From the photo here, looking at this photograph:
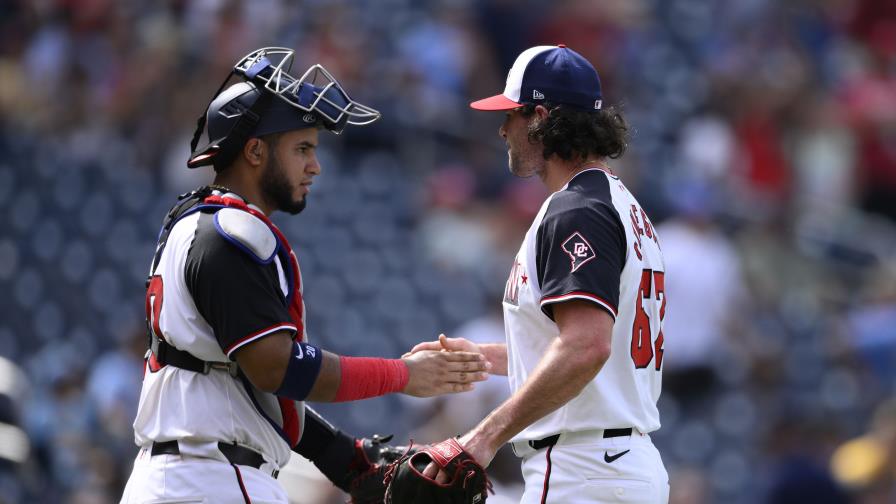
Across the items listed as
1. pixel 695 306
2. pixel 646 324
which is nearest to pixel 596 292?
pixel 646 324

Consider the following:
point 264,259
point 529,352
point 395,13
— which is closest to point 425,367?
point 529,352

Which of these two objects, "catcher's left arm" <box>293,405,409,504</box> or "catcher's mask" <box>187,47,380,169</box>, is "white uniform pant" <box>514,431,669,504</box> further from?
"catcher's mask" <box>187,47,380,169</box>

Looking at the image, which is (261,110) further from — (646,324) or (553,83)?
(646,324)

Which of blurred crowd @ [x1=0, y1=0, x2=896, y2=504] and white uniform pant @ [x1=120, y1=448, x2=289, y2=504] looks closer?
white uniform pant @ [x1=120, y1=448, x2=289, y2=504]

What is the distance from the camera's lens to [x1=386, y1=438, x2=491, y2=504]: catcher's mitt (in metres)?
4.11

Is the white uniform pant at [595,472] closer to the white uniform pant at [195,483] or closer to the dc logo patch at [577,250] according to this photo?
the dc logo patch at [577,250]

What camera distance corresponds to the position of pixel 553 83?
450cm

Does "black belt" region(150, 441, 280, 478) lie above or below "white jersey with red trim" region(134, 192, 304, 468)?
below

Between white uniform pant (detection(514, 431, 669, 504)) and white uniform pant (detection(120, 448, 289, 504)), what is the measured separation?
844 millimetres

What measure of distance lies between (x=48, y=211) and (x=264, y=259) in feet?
24.2

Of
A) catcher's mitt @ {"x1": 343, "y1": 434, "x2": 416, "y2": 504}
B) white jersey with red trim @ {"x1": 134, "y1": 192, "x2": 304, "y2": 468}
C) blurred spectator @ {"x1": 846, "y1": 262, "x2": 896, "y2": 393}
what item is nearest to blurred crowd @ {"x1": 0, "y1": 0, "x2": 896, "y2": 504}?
blurred spectator @ {"x1": 846, "y1": 262, "x2": 896, "y2": 393}

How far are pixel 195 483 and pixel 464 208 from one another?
6243 mm

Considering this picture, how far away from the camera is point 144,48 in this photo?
11.3m

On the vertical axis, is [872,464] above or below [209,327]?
below
